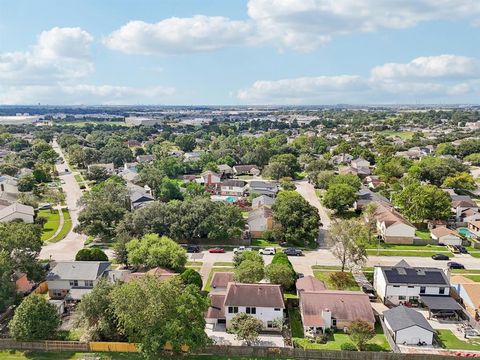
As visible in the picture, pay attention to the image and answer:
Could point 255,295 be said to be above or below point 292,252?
above

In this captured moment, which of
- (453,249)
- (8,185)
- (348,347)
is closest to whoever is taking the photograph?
(348,347)

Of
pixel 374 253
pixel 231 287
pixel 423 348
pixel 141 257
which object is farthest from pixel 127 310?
pixel 374 253

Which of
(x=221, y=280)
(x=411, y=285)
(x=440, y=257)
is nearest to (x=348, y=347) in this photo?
(x=411, y=285)

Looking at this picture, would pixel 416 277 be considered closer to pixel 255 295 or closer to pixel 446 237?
pixel 255 295

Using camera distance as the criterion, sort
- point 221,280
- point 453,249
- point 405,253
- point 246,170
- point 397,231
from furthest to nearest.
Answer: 1. point 246,170
2. point 397,231
3. point 453,249
4. point 405,253
5. point 221,280

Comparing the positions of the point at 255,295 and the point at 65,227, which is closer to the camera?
the point at 255,295

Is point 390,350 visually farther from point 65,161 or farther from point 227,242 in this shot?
point 65,161

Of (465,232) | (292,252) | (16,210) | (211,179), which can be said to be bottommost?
(465,232)

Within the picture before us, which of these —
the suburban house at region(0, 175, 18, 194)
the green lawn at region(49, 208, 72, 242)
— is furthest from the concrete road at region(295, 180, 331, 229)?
the suburban house at region(0, 175, 18, 194)
